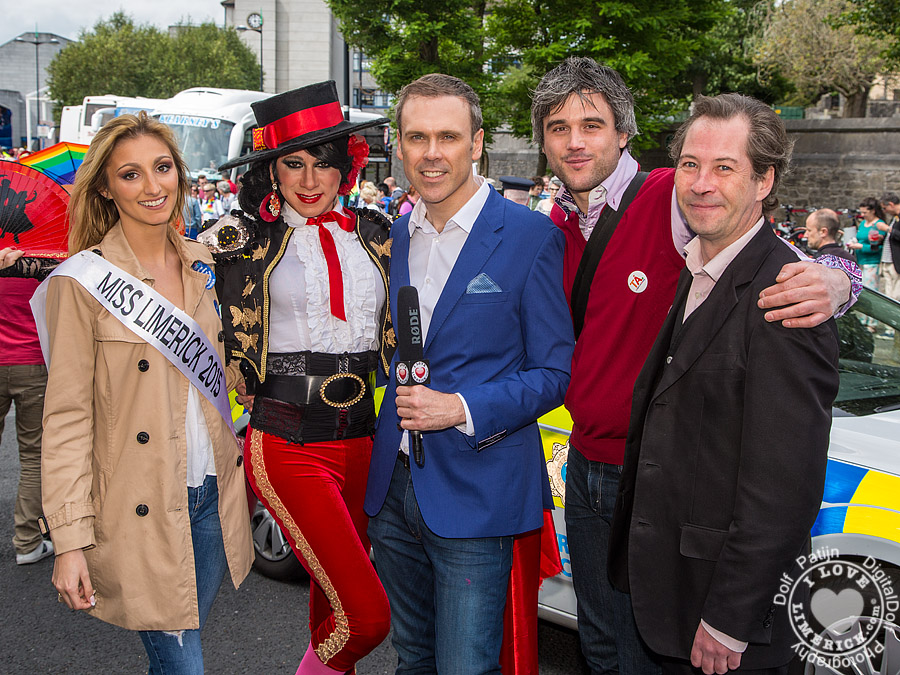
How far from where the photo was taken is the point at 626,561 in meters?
2.12

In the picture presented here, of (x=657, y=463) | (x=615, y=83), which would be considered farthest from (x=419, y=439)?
(x=615, y=83)

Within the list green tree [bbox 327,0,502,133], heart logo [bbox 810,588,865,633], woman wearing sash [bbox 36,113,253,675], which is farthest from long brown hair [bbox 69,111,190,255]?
green tree [bbox 327,0,502,133]

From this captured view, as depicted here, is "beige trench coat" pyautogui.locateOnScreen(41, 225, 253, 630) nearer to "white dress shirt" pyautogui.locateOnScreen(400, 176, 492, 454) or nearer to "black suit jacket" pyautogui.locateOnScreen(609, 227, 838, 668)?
"white dress shirt" pyautogui.locateOnScreen(400, 176, 492, 454)

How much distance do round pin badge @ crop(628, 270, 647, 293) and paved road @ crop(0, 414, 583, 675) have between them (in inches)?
79.6

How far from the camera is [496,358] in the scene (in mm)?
2230

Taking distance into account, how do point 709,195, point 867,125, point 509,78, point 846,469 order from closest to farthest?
1. point 709,195
2. point 846,469
3. point 867,125
4. point 509,78

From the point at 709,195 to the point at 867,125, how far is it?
26.2m

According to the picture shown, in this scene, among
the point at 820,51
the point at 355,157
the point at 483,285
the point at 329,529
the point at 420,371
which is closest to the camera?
the point at 420,371

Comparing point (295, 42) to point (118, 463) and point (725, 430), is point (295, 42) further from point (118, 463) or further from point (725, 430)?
point (725, 430)

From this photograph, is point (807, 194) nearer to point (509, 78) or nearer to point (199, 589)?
point (509, 78)

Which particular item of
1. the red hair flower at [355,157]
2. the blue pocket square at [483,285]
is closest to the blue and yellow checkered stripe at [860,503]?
the blue pocket square at [483,285]

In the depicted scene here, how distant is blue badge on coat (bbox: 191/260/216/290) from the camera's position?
2.54 m

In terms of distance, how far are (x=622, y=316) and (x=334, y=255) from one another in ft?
3.42

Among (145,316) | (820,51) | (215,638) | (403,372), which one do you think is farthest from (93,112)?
(820,51)
